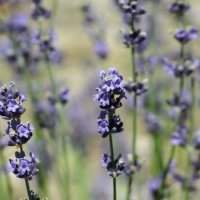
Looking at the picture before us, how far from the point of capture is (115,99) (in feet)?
4.74

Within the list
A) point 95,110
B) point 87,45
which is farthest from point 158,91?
point 87,45

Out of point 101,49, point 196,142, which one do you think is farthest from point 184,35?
point 101,49

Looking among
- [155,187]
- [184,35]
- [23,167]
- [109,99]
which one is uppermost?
[184,35]

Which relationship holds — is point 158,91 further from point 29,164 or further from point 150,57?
point 29,164

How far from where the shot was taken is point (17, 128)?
1.39 meters

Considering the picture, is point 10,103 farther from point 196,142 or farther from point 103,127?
point 196,142

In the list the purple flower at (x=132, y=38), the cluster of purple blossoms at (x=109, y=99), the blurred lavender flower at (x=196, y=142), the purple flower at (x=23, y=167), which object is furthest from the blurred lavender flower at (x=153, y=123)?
the purple flower at (x=23, y=167)

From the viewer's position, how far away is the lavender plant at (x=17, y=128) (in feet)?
4.52

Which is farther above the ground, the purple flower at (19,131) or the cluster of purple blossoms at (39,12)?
the cluster of purple blossoms at (39,12)

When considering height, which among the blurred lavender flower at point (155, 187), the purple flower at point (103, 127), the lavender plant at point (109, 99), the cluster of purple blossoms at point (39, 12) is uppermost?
the cluster of purple blossoms at point (39, 12)

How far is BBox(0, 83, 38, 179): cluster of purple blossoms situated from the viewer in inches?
54.2

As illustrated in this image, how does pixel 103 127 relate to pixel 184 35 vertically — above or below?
below

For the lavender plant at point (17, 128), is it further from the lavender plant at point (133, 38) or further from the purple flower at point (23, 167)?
the lavender plant at point (133, 38)

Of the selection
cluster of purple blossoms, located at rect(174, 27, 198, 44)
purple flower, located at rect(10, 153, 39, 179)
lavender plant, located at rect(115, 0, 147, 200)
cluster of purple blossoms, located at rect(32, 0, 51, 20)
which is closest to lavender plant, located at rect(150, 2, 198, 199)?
cluster of purple blossoms, located at rect(174, 27, 198, 44)
